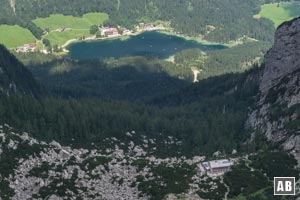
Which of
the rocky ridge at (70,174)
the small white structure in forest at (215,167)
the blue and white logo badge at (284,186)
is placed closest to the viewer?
the blue and white logo badge at (284,186)

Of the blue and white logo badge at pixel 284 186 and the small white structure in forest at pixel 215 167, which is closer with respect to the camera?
the blue and white logo badge at pixel 284 186

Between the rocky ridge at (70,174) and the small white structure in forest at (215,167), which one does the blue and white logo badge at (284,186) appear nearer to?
the small white structure in forest at (215,167)

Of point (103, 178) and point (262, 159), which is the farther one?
point (262, 159)

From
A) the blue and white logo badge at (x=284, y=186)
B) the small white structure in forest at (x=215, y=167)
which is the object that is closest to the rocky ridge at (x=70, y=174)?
the small white structure in forest at (x=215, y=167)

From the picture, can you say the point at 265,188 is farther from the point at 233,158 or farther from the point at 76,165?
the point at 76,165

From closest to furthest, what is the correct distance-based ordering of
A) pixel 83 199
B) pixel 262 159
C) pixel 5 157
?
pixel 83 199 → pixel 5 157 → pixel 262 159

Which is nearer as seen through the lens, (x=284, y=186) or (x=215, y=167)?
(x=284, y=186)

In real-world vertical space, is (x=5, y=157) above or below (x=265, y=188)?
above

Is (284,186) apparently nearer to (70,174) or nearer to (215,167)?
(215,167)

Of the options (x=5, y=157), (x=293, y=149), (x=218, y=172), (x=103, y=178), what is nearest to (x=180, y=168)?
(x=218, y=172)

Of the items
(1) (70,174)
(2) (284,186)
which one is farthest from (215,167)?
(1) (70,174)

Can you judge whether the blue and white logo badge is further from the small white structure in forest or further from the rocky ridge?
the rocky ridge
